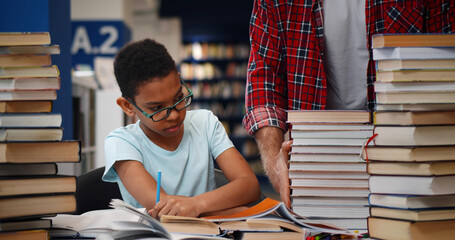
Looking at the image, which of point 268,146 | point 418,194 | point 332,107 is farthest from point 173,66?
point 418,194

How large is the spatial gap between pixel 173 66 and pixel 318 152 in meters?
0.62

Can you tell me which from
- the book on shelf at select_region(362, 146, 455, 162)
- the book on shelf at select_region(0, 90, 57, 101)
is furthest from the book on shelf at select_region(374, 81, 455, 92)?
the book on shelf at select_region(0, 90, 57, 101)

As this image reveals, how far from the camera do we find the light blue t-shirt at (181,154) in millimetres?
1554

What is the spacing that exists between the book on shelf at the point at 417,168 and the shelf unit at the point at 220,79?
924cm

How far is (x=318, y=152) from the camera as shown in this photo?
1119mm

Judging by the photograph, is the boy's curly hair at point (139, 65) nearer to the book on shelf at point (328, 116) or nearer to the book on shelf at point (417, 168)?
the book on shelf at point (328, 116)

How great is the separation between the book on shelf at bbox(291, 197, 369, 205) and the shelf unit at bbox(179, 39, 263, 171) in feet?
29.4

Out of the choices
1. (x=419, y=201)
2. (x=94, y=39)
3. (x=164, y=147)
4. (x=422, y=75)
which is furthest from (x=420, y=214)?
(x=94, y=39)

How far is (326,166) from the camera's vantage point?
112 cm

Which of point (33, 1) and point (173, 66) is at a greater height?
point (33, 1)

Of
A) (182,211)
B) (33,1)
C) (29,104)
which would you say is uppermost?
(33,1)

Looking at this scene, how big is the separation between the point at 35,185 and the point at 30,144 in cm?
7

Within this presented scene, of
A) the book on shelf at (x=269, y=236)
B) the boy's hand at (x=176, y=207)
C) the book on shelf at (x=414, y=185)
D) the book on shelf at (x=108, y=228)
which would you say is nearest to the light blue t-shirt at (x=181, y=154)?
the boy's hand at (x=176, y=207)

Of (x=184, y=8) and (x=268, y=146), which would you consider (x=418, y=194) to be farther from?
(x=184, y=8)
